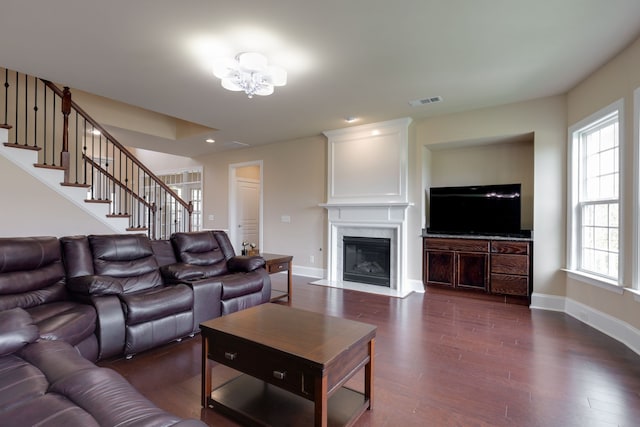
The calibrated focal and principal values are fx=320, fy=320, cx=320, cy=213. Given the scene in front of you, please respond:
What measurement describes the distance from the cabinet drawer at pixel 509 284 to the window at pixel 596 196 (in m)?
0.60

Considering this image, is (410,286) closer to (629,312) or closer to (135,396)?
(629,312)

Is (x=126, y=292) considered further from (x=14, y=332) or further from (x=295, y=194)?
(x=295, y=194)

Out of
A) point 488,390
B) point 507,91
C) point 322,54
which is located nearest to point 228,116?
point 322,54

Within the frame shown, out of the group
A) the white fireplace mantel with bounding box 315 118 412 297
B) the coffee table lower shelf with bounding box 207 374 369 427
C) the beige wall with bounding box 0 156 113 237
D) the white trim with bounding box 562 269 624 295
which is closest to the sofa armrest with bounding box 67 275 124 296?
the coffee table lower shelf with bounding box 207 374 369 427

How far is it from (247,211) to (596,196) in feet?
21.4

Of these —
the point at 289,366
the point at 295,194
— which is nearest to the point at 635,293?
the point at 289,366

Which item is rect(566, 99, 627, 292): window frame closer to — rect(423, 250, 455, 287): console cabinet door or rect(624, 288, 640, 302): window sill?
rect(624, 288, 640, 302): window sill

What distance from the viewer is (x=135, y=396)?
1.33m

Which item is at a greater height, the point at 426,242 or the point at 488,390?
the point at 426,242

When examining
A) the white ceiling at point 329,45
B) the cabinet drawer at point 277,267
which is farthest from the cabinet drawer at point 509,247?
the cabinet drawer at point 277,267

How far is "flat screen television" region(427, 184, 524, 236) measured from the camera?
452 centimetres

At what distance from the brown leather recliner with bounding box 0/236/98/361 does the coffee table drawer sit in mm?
1082

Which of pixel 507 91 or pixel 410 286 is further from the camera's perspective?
pixel 410 286

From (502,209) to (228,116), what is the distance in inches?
170
